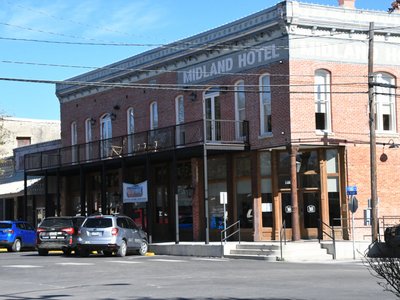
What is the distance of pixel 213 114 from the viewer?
33125 mm

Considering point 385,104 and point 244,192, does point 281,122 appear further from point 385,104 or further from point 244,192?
point 385,104

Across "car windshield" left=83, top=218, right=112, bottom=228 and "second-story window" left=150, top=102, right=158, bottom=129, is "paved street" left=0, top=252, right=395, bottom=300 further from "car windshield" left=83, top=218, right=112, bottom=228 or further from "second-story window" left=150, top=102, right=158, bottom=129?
"second-story window" left=150, top=102, right=158, bottom=129

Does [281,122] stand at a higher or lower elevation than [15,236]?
higher

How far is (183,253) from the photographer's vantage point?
3003 centimetres

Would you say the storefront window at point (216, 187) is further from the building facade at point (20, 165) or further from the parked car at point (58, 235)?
the building facade at point (20, 165)

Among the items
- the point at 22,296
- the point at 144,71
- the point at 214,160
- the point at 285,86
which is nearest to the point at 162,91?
the point at 144,71

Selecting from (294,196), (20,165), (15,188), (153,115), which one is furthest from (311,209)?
(20,165)

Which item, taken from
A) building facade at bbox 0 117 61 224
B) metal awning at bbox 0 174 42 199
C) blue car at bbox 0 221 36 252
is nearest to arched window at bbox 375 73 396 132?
blue car at bbox 0 221 36 252

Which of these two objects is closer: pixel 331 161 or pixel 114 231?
pixel 114 231

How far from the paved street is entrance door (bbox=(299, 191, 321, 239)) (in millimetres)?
8129

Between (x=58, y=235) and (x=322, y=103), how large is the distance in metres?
11.8

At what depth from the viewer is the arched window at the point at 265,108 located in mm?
30344

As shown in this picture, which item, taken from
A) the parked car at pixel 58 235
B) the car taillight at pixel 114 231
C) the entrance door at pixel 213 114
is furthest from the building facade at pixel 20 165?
the car taillight at pixel 114 231

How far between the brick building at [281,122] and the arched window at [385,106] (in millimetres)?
46
